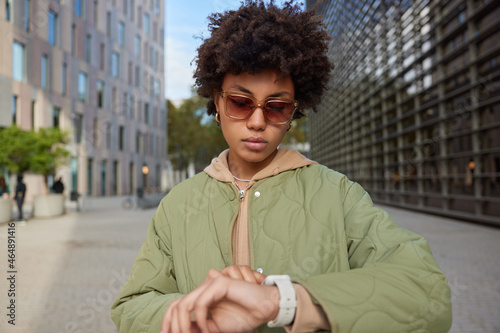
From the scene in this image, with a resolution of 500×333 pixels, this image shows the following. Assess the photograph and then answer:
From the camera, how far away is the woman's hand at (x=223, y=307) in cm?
90

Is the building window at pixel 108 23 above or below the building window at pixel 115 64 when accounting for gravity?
above

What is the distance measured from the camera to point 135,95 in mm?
41625

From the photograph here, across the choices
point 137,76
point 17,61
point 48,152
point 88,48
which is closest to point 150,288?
point 48,152

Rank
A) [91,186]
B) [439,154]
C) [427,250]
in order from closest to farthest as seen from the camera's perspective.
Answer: [427,250]
[439,154]
[91,186]

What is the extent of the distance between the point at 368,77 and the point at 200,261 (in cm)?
1578

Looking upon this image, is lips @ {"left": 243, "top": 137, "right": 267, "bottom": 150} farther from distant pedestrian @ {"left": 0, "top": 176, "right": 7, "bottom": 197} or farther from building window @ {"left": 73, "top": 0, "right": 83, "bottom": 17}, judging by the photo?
building window @ {"left": 73, "top": 0, "right": 83, "bottom": 17}

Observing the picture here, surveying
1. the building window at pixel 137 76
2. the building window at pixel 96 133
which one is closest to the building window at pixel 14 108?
the building window at pixel 96 133

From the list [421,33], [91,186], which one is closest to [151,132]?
[91,186]

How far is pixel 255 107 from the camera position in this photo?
145cm

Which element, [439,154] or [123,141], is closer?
[439,154]

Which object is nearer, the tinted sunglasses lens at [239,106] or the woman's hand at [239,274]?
the woman's hand at [239,274]

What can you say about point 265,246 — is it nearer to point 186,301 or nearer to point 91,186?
point 186,301

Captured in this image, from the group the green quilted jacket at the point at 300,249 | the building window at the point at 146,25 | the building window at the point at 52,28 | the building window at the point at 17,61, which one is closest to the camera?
the green quilted jacket at the point at 300,249

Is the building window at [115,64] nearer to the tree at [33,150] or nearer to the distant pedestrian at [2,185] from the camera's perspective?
the distant pedestrian at [2,185]
